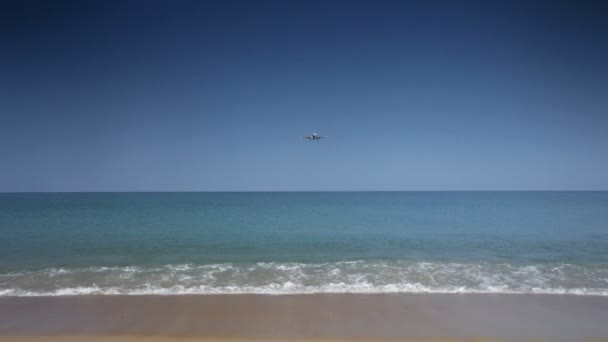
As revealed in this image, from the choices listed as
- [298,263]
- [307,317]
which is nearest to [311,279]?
[298,263]

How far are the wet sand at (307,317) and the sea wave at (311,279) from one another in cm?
54

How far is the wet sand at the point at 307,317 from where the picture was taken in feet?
19.8

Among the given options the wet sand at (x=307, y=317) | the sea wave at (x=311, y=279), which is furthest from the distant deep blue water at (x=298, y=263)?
the wet sand at (x=307, y=317)

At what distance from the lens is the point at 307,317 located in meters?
6.81

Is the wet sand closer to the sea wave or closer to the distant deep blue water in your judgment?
the sea wave

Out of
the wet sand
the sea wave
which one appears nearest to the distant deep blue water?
the sea wave

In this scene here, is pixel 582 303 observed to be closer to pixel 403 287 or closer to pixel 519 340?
pixel 519 340

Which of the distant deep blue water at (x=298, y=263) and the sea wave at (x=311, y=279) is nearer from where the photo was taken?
the sea wave at (x=311, y=279)

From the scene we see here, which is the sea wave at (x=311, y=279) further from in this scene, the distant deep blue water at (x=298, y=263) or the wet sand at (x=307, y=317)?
the wet sand at (x=307, y=317)

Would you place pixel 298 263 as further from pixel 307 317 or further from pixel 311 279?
pixel 307 317

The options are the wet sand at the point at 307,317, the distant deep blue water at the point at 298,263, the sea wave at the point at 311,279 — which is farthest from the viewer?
the distant deep blue water at the point at 298,263

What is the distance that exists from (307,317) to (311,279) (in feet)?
9.90

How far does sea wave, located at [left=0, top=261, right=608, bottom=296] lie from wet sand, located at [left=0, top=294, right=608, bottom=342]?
54cm

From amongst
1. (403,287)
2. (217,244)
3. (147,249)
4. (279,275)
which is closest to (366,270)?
(403,287)
